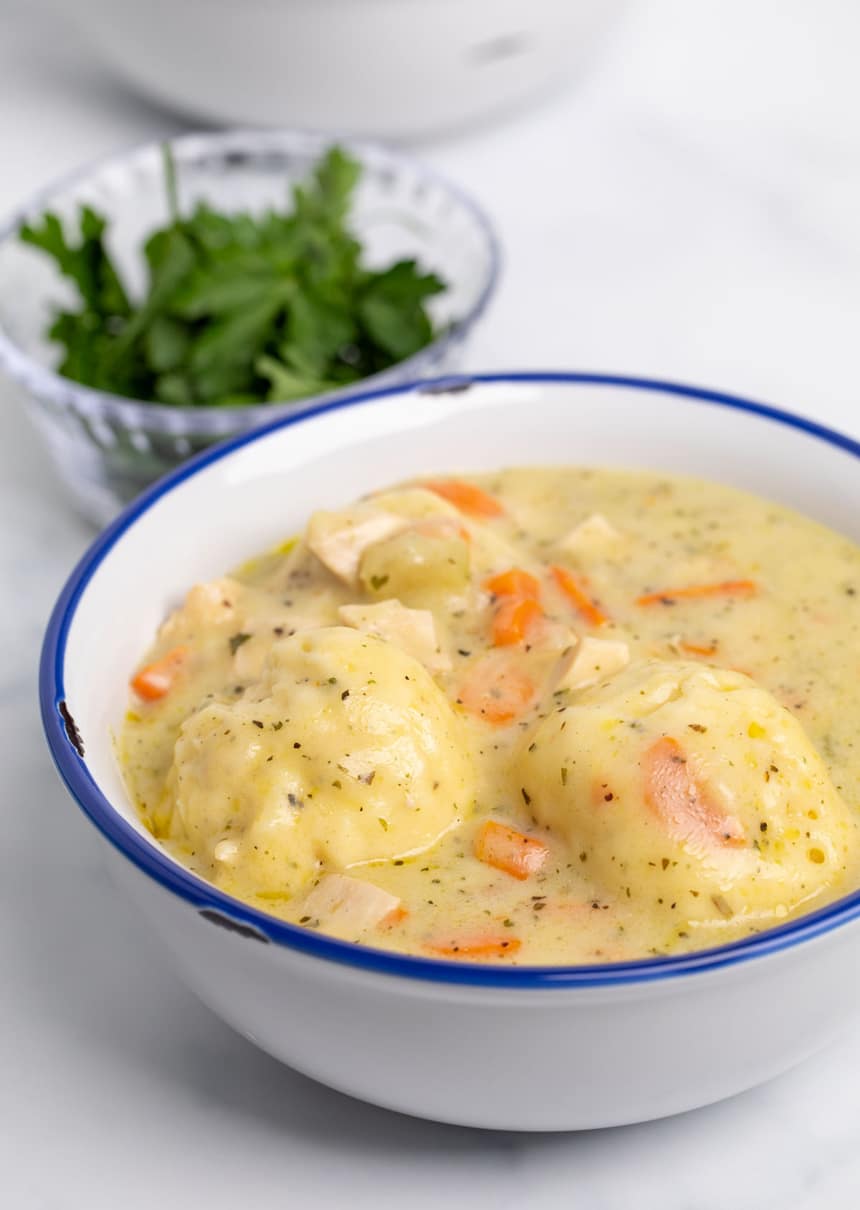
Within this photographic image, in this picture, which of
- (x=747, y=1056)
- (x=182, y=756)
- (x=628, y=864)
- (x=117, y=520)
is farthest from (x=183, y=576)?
(x=747, y=1056)

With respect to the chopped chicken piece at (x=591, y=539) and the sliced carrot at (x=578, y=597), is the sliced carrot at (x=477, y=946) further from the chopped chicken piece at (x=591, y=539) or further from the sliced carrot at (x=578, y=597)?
the chopped chicken piece at (x=591, y=539)

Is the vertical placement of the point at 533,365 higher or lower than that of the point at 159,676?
lower

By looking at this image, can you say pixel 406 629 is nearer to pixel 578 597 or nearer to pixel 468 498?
pixel 578 597

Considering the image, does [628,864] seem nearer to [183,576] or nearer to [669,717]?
[669,717]

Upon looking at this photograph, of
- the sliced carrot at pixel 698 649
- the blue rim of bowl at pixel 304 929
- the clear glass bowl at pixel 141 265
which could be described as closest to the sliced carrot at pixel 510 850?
the blue rim of bowl at pixel 304 929

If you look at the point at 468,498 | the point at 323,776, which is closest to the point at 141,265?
the point at 468,498

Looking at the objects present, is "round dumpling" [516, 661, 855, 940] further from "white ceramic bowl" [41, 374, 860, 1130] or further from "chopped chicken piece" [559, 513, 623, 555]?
"chopped chicken piece" [559, 513, 623, 555]
